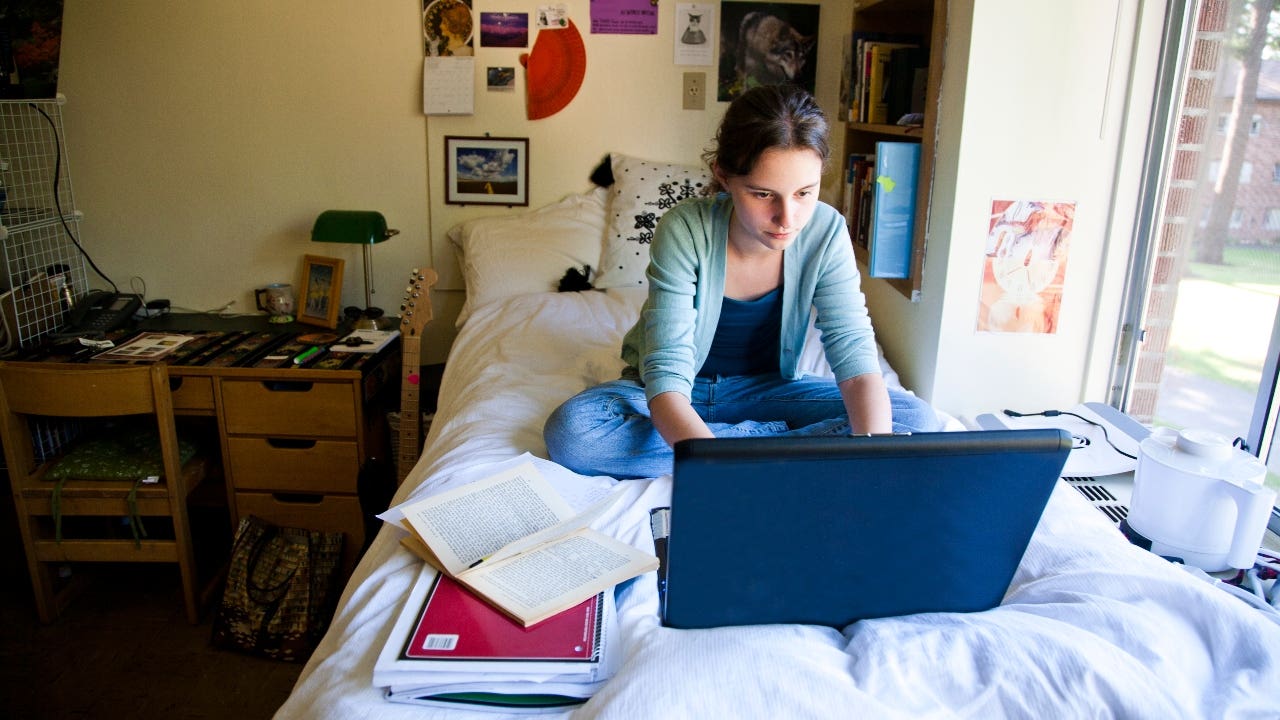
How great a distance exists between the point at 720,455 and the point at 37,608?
193 cm

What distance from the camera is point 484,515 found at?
117 centimetres

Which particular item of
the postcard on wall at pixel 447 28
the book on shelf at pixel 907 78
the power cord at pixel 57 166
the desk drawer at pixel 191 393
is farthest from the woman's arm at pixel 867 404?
the power cord at pixel 57 166

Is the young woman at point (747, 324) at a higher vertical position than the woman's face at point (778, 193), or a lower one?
lower

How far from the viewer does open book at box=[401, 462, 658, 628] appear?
0.98m

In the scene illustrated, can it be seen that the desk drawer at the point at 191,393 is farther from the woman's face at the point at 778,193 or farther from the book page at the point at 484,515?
the woman's face at the point at 778,193

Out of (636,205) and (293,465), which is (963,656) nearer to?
(293,465)

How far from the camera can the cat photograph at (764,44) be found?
2574 mm

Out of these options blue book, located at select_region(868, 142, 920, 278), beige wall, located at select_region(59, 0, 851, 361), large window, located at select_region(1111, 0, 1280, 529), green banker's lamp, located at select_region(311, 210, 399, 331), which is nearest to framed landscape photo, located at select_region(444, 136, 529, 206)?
beige wall, located at select_region(59, 0, 851, 361)

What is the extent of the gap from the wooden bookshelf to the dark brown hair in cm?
51

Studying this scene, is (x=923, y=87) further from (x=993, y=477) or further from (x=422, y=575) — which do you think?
(x=422, y=575)

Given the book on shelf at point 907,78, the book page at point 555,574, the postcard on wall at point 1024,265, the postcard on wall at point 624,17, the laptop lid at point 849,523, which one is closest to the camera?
the laptop lid at point 849,523

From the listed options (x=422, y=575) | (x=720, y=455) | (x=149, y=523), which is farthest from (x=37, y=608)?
(x=720, y=455)

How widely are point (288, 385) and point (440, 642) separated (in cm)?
151

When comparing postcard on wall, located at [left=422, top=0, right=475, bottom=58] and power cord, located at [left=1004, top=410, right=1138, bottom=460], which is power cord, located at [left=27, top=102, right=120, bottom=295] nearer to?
postcard on wall, located at [left=422, top=0, right=475, bottom=58]
